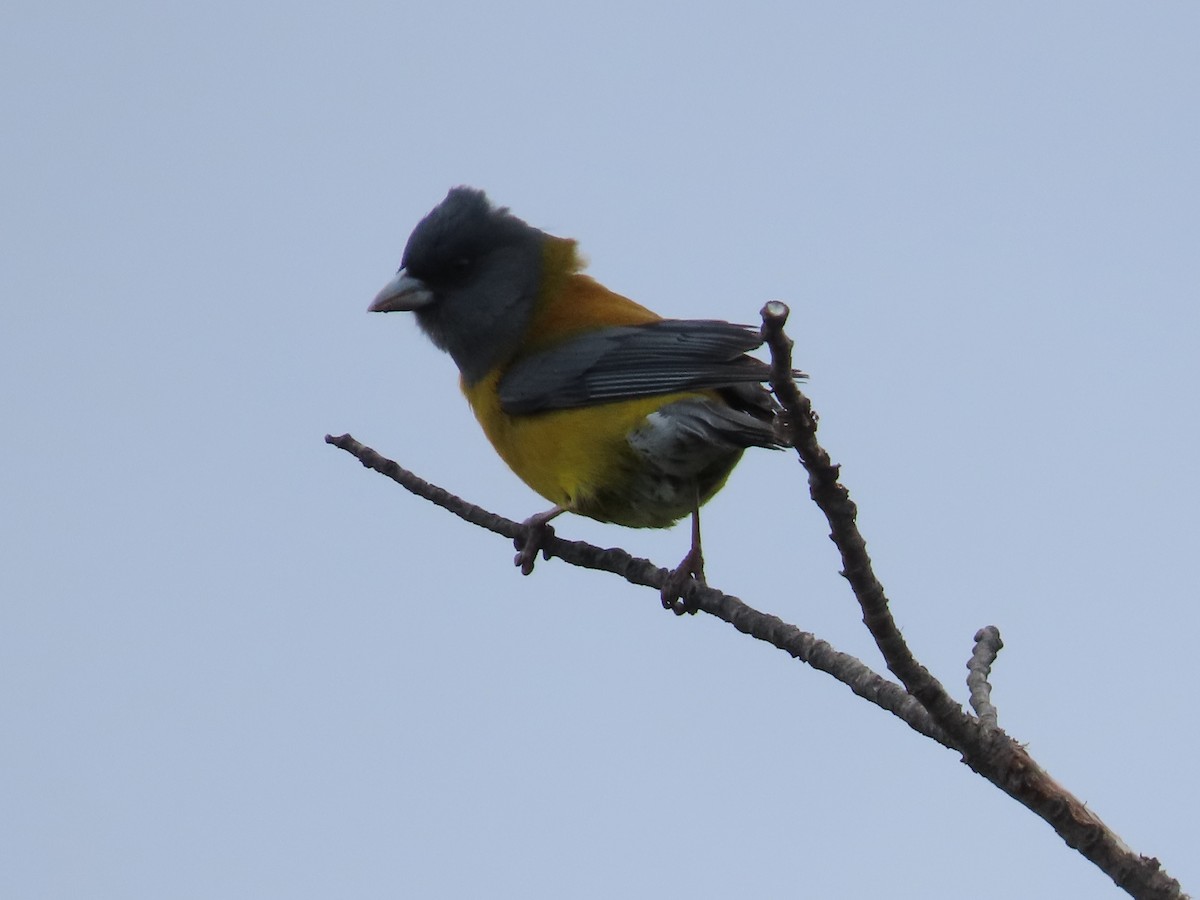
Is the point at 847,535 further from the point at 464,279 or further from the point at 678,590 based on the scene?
the point at 464,279

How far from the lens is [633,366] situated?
19.8ft

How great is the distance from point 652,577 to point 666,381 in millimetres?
1094

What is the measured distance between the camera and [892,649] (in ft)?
10.3

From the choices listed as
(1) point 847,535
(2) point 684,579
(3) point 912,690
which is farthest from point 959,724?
(2) point 684,579

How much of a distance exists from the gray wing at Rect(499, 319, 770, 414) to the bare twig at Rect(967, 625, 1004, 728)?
158 centimetres

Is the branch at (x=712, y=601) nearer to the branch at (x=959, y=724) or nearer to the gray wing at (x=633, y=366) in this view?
the branch at (x=959, y=724)

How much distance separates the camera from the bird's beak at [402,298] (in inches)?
291

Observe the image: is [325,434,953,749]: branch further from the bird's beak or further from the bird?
the bird's beak

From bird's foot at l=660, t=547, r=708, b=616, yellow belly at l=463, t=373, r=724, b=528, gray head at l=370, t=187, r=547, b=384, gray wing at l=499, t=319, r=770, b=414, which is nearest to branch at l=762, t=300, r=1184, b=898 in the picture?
bird's foot at l=660, t=547, r=708, b=616

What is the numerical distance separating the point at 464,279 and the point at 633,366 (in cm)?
174

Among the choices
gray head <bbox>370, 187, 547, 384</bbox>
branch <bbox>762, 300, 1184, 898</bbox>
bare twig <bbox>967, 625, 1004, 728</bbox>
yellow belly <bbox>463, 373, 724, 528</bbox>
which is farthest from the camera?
gray head <bbox>370, 187, 547, 384</bbox>

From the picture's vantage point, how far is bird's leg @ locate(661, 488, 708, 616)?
4.69 m

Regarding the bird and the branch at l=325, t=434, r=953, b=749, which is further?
the bird

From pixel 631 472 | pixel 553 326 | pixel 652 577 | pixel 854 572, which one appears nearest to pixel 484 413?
pixel 553 326
